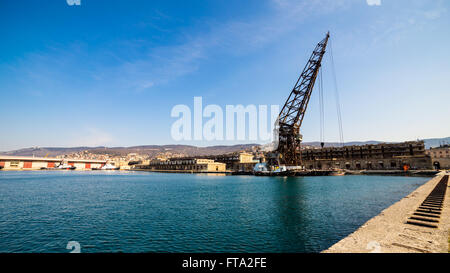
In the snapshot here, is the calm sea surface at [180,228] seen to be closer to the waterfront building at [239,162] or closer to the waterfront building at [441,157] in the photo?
the waterfront building at [441,157]

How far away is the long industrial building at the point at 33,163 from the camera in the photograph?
433ft

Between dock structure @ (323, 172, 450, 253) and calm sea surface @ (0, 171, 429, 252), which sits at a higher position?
dock structure @ (323, 172, 450, 253)

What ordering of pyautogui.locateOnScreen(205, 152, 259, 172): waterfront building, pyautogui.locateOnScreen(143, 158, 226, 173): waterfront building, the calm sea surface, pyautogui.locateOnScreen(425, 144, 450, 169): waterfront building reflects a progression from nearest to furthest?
the calm sea surface
pyautogui.locateOnScreen(425, 144, 450, 169): waterfront building
pyautogui.locateOnScreen(205, 152, 259, 172): waterfront building
pyautogui.locateOnScreen(143, 158, 226, 173): waterfront building

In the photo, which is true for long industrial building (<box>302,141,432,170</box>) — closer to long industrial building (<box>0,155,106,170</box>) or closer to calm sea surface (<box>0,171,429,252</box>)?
calm sea surface (<box>0,171,429,252</box>)

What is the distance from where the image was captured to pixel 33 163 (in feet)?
486

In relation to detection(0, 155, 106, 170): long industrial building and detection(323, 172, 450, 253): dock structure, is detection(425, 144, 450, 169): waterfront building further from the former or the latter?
detection(0, 155, 106, 170): long industrial building

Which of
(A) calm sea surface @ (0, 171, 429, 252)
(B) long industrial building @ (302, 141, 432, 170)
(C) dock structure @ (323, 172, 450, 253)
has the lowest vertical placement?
(A) calm sea surface @ (0, 171, 429, 252)

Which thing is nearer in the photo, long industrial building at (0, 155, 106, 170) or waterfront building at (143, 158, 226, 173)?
long industrial building at (0, 155, 106, 170)

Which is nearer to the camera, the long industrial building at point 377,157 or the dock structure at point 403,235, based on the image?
the dock structure at point 403,235

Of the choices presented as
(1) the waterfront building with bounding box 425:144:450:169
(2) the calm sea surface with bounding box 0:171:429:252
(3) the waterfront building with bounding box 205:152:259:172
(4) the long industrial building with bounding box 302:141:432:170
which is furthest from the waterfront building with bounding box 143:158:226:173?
(2) the calm sea surface with bounding box 0:171:429:252

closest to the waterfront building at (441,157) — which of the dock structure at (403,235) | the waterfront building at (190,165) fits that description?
the waterfront building at (190,165)

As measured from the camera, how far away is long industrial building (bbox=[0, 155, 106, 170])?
132 m

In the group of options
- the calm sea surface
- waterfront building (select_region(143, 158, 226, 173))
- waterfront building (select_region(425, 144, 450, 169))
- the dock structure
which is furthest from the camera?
waterfront building (select_region(143, 158, 226, 173))

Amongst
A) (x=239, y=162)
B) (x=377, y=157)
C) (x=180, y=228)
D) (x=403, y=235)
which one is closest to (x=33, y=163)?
(x=239, y=162)
